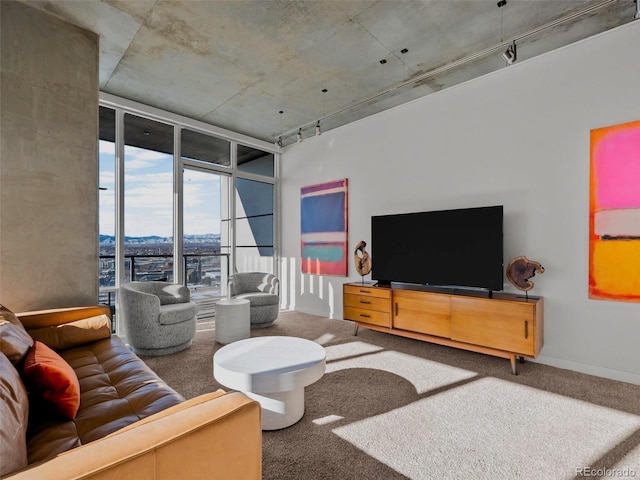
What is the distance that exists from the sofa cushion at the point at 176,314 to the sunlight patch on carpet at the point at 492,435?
222 centimetres

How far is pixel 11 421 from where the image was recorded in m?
0.98

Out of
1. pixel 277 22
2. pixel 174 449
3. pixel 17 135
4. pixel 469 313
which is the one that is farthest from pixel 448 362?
pixel 17 135

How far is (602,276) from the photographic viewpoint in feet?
9.30

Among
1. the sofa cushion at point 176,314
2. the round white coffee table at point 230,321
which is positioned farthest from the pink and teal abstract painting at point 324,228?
the sofa cushion at point 176,314

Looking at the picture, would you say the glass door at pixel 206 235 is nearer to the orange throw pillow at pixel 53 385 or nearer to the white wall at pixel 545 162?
the white wall at pixel 545 162

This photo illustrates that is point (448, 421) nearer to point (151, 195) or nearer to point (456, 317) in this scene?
point (456, 317)

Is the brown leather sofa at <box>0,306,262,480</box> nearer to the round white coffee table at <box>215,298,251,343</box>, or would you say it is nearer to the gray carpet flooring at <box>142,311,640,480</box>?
the gray carpet flooring at <box>142,311,640,480</box>

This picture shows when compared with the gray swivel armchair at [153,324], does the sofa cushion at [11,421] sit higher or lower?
higher

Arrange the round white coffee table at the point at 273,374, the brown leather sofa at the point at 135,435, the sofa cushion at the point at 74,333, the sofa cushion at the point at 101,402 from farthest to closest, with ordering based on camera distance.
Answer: the sofa cushion at the point at 74,333 < the round white coffee table at the point at 273,374 < the sofa cushion at the point at 101,402 < the brown leather sofa at the point at 135,435

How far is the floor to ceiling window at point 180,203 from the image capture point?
4070 mm

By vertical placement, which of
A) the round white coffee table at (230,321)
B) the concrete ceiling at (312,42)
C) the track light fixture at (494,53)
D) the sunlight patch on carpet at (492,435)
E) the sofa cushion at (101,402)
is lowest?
the sunlight patch on carpet at (492,435)

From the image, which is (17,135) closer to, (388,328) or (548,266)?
(388,328)

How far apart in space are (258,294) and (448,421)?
3.11 meters

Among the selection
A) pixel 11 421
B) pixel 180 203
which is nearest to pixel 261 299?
pixel 180 203
